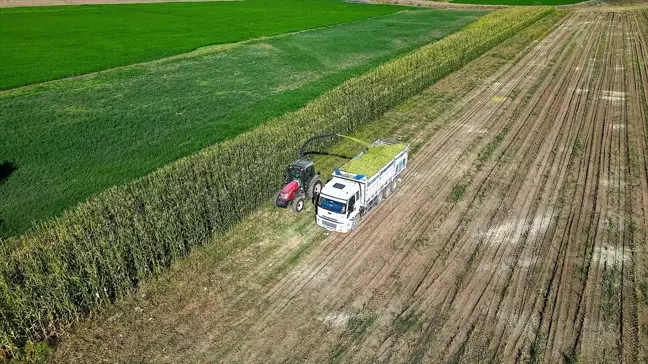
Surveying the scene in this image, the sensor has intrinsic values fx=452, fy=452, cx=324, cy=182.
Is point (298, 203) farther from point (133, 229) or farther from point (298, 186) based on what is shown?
point (133, 229)

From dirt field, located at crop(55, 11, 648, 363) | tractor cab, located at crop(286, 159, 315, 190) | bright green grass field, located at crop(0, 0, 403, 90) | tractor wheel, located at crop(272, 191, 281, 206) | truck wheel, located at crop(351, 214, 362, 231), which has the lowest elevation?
dirt field, located at crop(55, 11, 648, 363)

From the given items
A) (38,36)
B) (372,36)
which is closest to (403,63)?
(372,36)

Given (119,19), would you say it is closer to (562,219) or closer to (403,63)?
(403,63)

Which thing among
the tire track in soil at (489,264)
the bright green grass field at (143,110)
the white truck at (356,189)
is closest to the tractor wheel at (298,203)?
the white truck at (356,189)

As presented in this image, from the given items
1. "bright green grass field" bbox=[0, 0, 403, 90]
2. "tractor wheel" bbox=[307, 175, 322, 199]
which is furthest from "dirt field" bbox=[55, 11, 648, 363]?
"bright green grass field" bbox=[0, 0, 403, 90]

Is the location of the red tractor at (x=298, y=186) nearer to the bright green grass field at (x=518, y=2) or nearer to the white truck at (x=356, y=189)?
the white truck at (x=356, y=189)

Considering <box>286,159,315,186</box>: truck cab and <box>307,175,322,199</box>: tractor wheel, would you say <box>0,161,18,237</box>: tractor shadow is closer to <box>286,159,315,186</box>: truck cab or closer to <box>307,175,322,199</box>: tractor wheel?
<box>286,159,315,186</box>: truck cab
